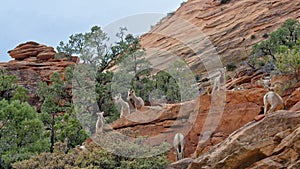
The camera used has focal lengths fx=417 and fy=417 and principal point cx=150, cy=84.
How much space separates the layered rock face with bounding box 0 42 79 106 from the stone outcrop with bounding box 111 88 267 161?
23.5 metres

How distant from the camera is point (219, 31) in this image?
5084 centimetres

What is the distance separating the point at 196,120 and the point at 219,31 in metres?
35.0

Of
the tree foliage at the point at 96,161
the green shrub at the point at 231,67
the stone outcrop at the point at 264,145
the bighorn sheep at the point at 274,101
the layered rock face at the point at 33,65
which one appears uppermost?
the layered rock face at the point at 33,65

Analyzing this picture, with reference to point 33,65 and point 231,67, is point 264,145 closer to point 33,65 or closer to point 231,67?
point 231,67

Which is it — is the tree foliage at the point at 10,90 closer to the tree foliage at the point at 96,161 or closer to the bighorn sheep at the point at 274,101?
the tree foliage at the point at 96,161

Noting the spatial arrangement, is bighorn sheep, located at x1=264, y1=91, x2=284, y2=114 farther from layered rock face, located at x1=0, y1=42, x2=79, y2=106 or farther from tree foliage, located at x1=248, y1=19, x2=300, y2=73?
layered rock face, located at x1=0, y1=42, x2=79, y2=106

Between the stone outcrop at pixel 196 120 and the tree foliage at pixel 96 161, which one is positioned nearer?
the tree foliage at pixel 96 161

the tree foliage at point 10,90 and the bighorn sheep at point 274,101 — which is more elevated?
the tree foliage at point 10,90

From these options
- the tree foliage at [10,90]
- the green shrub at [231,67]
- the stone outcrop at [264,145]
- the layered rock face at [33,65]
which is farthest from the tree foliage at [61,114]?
the green shrub at [231,67]

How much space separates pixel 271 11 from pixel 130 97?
32596 millimetres

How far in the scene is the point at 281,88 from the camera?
56.0ft

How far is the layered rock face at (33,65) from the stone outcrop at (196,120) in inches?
925

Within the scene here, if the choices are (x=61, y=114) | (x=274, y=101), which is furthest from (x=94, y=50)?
(x=274, y=101)

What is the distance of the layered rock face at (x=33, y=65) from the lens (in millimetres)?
43688
